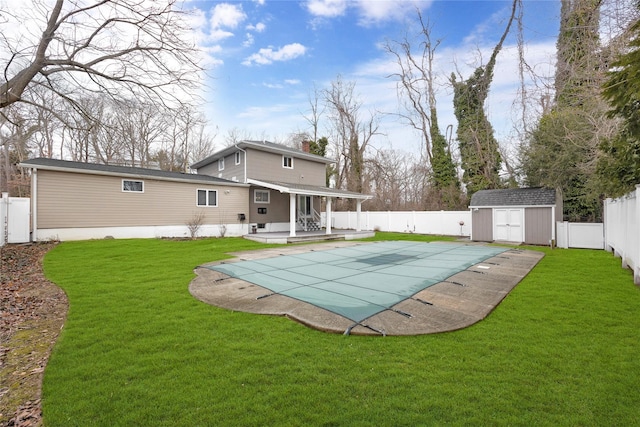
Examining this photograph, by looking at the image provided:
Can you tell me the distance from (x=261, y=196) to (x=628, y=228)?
52.0 ft

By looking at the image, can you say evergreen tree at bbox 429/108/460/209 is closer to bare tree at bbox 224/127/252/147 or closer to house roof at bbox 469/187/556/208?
house roof at bbox 469/187/556/208

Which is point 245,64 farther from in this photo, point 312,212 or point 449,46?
point 449,46

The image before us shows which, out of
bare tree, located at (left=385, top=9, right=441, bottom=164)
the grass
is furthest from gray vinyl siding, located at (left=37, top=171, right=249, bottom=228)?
bare tree, located at (left=385, top=9, right=441, bottom=164)

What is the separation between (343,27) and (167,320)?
656 inches

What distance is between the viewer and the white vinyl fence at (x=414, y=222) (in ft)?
57.6

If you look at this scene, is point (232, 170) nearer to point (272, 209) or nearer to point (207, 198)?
point (207, 198)

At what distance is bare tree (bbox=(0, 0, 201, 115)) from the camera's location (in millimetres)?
7188

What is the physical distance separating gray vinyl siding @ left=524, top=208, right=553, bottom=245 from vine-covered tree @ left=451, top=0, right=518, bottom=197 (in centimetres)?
622

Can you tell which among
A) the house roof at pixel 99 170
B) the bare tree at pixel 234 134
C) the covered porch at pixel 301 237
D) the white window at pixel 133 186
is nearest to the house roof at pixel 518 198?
the covered porch at pixel 301 237

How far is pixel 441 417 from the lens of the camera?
86.4 inches

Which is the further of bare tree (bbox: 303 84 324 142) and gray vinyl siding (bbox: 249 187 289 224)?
bare tree (bbox: 303 84 324 142)

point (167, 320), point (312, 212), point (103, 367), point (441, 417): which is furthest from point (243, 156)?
point (441, 417)

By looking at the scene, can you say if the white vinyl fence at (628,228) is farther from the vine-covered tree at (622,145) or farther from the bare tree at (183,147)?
the bare tree at (183,147)

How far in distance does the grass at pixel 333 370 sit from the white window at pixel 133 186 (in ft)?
33.5
